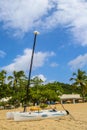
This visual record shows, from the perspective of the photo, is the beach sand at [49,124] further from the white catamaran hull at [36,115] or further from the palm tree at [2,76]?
the palm tree at [2,76]

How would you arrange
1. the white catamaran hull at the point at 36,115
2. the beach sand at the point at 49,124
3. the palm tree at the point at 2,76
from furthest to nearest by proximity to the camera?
1. the palm tree at the point at 2,76
2. the white catamaran hull at the point at 36,115
3. the beach sand at the point at 49,124

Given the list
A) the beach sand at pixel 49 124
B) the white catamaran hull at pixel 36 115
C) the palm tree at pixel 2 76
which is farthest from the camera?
the palm tree at pixel 2 76

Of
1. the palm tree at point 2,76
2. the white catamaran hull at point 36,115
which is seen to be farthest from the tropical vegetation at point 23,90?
the white catamaran hull at point 36,115

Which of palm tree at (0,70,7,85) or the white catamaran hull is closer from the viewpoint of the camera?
the white catamaran hull

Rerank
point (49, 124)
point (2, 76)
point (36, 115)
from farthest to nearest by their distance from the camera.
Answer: point (2, 76)
point (36, 115)
point (49, 124)

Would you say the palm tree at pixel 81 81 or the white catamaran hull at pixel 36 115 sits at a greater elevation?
the palm tree at pixel 81 81

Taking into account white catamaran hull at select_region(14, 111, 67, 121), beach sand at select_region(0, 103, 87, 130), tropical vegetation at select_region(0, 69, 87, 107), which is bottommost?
beach sand at select_region(0, 103, 87, 130)

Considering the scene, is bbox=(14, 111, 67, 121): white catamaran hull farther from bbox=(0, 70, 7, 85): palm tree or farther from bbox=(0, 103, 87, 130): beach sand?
bbox=(0, 70, 7, 85): palm tree

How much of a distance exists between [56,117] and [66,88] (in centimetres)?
10317

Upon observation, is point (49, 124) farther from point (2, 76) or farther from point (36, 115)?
point (2, 76)

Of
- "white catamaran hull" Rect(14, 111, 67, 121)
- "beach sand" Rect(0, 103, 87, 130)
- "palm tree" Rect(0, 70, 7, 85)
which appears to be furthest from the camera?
"palm tree" Rect(0, 70, 7, 85)

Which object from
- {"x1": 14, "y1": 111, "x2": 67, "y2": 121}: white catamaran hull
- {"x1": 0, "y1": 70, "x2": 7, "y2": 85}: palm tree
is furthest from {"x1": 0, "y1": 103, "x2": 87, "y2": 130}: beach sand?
{"x1": 0, "y1": 70, "x2": 7, "y2": 85}: palm tree

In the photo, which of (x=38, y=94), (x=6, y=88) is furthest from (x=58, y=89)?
(x=6, y=88)

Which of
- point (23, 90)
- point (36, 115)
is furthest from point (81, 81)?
point (36, 115)
